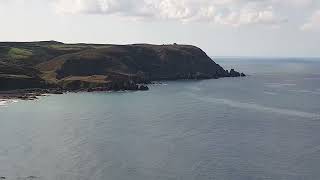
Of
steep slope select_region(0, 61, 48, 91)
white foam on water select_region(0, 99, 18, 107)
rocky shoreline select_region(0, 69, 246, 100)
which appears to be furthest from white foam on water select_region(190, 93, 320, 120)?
→ white foam on water select_region(0, 99, 18, 107)

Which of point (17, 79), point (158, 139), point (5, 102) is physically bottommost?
point (158, 139)

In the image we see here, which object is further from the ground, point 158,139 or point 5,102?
point 5,102

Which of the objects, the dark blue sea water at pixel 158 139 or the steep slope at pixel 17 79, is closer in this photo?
the dark blue sea water at pixel 158 139

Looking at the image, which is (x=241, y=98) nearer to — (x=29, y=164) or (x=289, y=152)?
(x=289, y=152)

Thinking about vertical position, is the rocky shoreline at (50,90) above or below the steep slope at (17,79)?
below

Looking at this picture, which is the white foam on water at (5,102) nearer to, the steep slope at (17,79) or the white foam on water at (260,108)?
the steep slope at (17,79)

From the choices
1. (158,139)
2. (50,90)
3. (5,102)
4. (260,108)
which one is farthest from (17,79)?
(158,139)

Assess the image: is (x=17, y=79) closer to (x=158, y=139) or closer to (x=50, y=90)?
(x=50, y=90)

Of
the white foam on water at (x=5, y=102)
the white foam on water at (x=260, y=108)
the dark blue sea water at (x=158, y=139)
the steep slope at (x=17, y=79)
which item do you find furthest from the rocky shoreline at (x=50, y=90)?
the white foam on water at (x=260, y=108)

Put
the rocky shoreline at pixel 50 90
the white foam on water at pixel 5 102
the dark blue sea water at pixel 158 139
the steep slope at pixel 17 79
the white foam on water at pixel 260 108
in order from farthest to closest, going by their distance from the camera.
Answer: the steep slope at pixel 17 79
the rocky shoreline at pixel 50 90
the white foam on water at pixel 5 102
the white foam on water at pixel 260 108
the dark blue sea water at pixel 158 139
